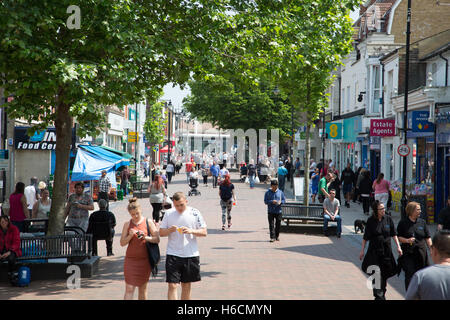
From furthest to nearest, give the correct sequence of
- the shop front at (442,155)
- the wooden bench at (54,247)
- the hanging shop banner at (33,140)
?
the hanging shop banner at (33,140)
the shop front at (442,155)
the wooden bench at (54,247)

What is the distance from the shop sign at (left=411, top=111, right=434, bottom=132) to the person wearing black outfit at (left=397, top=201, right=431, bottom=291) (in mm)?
13257

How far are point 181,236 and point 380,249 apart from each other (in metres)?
3.12

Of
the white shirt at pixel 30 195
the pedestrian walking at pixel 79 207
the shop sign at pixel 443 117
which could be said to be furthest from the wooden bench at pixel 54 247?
the shop sign at pixel 443 117

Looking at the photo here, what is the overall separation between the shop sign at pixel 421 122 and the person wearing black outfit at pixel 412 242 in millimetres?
13257

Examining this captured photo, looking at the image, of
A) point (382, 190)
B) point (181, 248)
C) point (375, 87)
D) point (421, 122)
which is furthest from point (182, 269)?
point (375, 87)

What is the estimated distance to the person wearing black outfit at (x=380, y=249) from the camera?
9.67 metres

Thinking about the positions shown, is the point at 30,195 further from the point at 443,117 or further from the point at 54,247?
the point at 443,117

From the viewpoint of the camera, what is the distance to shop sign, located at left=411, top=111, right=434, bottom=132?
2233 cm

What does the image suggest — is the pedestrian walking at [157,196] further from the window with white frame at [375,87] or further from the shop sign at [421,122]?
the window with white frame at [375,87]

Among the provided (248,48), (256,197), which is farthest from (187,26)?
(256,197)

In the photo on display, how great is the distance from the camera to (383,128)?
1105 inches

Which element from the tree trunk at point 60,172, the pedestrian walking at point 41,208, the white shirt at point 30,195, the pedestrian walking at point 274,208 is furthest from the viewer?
the white shirt at point 30,195

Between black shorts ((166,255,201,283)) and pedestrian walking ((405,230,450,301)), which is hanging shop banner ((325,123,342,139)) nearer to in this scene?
black shorts ((166,255,201,283))

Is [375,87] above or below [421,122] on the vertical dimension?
above
